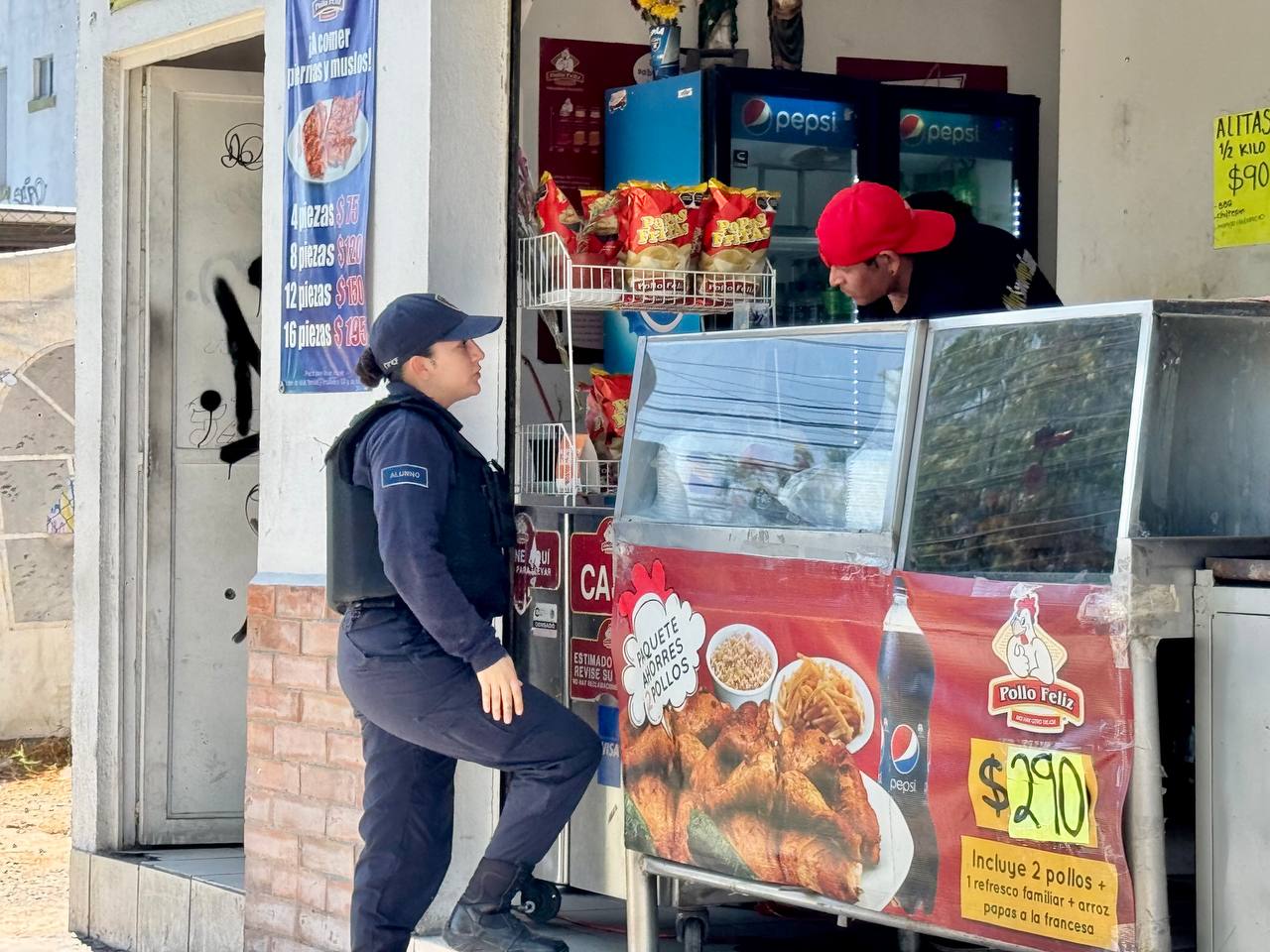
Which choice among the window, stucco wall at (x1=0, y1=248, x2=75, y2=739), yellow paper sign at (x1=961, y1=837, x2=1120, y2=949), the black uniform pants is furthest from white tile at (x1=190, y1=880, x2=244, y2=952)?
the window

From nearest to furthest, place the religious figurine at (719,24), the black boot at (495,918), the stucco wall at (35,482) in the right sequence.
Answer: the black boot at (495,918)
the religious figurine at (719,24)
the stucco wall at (35,482)

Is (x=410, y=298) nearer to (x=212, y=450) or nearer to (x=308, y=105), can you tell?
(x=308, y=105)

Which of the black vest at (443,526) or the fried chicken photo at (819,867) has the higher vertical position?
the black vest at (443,526)

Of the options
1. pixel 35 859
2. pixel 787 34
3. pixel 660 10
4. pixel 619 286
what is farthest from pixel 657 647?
pixel 35 859

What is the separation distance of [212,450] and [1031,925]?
4101mm

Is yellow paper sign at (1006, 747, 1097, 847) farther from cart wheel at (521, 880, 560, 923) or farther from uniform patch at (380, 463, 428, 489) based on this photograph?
cart wheel at (521, 880, 560, 923)

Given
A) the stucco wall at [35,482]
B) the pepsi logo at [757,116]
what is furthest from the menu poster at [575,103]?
the stucco wall at [35,482]

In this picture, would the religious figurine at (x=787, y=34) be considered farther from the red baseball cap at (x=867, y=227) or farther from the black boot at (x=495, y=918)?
the black boot at (x=495, y=918)

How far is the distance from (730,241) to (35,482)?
6252 mm

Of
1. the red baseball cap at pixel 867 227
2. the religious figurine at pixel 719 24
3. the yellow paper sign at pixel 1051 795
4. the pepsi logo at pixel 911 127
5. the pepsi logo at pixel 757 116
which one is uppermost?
the religious figurine at pixel 719 24

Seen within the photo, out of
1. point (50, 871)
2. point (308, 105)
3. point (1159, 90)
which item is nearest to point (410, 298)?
point (308, 105)

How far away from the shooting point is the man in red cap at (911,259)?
464 centimetres

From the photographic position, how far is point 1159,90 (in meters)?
6.46

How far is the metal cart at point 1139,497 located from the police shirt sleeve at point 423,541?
2.39ft
